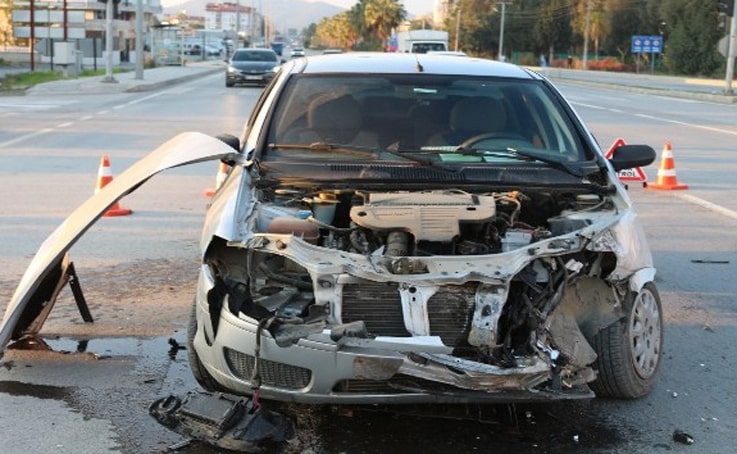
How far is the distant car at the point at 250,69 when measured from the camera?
3344cm

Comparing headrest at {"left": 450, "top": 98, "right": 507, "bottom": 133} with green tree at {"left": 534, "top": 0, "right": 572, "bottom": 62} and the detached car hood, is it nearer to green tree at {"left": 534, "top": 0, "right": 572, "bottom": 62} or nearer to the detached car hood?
the detached car hood

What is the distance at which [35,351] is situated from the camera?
527 cm

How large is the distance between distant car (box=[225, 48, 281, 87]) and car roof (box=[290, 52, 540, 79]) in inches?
1061

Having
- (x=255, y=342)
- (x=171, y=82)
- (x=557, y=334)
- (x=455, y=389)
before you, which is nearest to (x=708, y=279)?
(x=557, y=334)

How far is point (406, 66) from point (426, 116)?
0.45 metres

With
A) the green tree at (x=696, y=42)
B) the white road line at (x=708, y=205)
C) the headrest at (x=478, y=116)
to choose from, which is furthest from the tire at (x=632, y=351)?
the green tree at (x=696, y=42)

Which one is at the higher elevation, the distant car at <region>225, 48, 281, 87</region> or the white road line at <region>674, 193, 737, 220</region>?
the distant car at <region>225, 48, 281, 87</region>

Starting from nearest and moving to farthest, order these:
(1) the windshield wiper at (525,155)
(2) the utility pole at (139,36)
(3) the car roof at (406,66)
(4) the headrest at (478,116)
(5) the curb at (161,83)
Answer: (1) the windshield wiper at (525,155) < (4) the headrest at (478,116) < (3) the car roof at (406,66) < (5) the curb at (161,83) < (2) the utility pole at (139,36)

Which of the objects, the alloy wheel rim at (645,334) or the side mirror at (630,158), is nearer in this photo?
the alloy wheel rim at (645,334)

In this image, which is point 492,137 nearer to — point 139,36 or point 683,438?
point 683,438

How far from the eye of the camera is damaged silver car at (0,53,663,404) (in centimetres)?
388

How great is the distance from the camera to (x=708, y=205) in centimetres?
1091

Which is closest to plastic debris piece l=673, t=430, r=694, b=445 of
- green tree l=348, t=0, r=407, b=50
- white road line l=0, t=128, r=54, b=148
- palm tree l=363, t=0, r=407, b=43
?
white road line l=0, t=128, r=54, b=148

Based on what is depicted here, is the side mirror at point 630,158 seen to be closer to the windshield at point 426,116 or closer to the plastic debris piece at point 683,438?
the windshield at point 426,116
